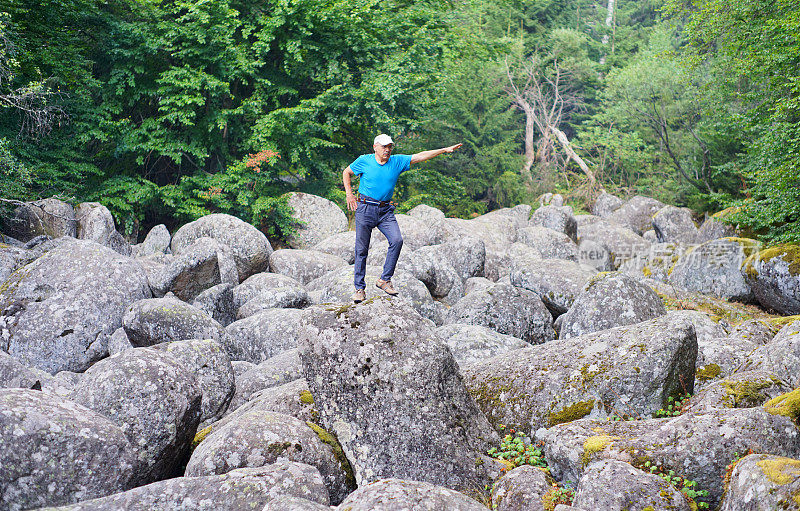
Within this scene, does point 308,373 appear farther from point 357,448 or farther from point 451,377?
point 451,377

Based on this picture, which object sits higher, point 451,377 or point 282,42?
point 282,42

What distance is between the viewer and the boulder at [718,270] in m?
16.7

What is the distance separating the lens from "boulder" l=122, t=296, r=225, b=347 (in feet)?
32.8

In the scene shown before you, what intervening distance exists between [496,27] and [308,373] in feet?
139

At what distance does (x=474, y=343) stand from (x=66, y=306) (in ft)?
25.1

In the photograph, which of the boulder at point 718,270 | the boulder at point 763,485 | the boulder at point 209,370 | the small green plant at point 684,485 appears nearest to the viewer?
the boulder at point 763,485

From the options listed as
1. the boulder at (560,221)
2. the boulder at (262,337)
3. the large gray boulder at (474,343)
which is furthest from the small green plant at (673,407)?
the boulder at (560,221)

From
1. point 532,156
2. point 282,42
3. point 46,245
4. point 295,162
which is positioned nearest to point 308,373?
point 46,245

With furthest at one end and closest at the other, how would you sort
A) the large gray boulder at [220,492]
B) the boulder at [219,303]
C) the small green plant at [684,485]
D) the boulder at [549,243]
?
the boulder at [549,243]
the boulder at [219,303]
the small green plant at [684,485]
the large gray boulder at [220,492]

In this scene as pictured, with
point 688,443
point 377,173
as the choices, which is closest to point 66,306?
point 377,173

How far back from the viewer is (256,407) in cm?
715

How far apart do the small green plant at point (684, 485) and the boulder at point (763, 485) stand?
16.4 inches

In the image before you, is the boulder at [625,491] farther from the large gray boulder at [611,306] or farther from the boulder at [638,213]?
the boulder at [638,213]

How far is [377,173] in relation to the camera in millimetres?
7520
